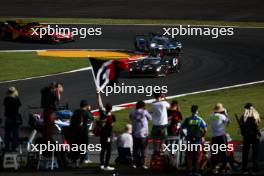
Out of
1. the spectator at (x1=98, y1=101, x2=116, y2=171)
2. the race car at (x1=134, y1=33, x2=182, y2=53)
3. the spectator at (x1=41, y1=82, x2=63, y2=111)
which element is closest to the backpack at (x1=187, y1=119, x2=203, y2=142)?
the spectator at (x1=98, y1=101, x2=116, y2=171)

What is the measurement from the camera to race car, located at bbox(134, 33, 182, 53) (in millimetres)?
43812

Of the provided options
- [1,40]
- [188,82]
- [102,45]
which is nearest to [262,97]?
[188,82]

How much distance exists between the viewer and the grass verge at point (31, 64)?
38500mm

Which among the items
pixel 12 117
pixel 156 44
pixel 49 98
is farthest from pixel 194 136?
pixel 156 44

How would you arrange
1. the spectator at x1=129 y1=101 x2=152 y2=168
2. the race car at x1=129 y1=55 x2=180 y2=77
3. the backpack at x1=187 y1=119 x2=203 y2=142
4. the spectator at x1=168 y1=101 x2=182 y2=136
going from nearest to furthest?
1. the backpack at x1=187 y1=119 x2=203 y2=142
2. the spectator at x1=129 y1=101 x2=152 y2=168
3. the spectator at x1=168 y1=101 x2=182 y2=136
4. the race car at x1=129 y1=55 x2=180 y2=77

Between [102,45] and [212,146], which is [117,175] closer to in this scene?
[212,146]

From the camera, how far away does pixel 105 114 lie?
20.4 metres

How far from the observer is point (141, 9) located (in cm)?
6406

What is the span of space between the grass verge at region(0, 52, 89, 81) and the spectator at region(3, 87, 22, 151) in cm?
1630

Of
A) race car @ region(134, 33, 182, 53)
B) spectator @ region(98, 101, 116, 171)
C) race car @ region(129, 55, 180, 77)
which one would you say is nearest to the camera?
spectator @ region(98, 101, 116, 171)

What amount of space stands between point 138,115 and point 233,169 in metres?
2.51

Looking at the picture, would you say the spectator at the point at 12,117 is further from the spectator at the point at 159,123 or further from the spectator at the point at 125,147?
the spectator at the point at 159,123

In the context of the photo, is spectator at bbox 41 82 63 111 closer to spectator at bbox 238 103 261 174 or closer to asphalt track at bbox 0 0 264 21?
spectator at bbox 238 103 261 174

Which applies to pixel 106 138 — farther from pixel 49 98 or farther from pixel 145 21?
pixel 145 21
